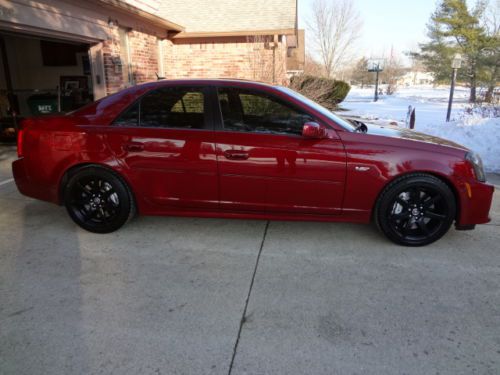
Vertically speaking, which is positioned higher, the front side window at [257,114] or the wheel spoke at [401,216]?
the front side window at [257,114]

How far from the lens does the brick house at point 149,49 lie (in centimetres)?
934

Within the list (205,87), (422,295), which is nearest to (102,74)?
(205,87)

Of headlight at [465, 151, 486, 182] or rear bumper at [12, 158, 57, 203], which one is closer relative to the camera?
headlight at [465, 151, 486, 182]

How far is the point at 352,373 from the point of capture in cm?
226

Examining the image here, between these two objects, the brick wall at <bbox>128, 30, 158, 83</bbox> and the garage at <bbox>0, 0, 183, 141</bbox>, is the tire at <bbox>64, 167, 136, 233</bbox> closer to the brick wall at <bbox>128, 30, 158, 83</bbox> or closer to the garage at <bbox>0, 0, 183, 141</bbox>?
the garage at <bbox>0, 0, 183, 141</bbox>

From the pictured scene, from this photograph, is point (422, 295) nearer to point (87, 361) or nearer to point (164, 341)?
point (164, 341)

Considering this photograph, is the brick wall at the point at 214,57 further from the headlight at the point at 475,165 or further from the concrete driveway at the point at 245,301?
the headlight at the point at 475,165

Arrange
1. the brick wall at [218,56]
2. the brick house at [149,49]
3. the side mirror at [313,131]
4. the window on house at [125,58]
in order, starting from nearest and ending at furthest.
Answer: the side mirror at [313,131], the brick house at [149,49], the window on house at [125,58], the brick wall at [218,56]

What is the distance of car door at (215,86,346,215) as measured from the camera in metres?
3.66

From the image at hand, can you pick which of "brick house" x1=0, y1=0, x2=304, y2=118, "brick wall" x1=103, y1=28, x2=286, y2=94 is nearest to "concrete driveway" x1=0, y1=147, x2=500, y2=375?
"brick house" x1=0, y1=0, x2=304, y2=118

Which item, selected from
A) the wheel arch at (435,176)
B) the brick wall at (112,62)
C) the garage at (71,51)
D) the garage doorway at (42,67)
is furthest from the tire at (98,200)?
the garage doorway at (42,67)

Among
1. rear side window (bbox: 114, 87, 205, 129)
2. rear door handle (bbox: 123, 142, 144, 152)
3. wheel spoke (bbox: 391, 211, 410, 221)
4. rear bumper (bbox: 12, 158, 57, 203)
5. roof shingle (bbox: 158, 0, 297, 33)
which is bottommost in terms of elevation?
wheel spoke (bbox: 391, 211, 410, 221)

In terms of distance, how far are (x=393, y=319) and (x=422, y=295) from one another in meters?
0.44

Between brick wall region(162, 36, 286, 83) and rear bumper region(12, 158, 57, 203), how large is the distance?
30.7ft
